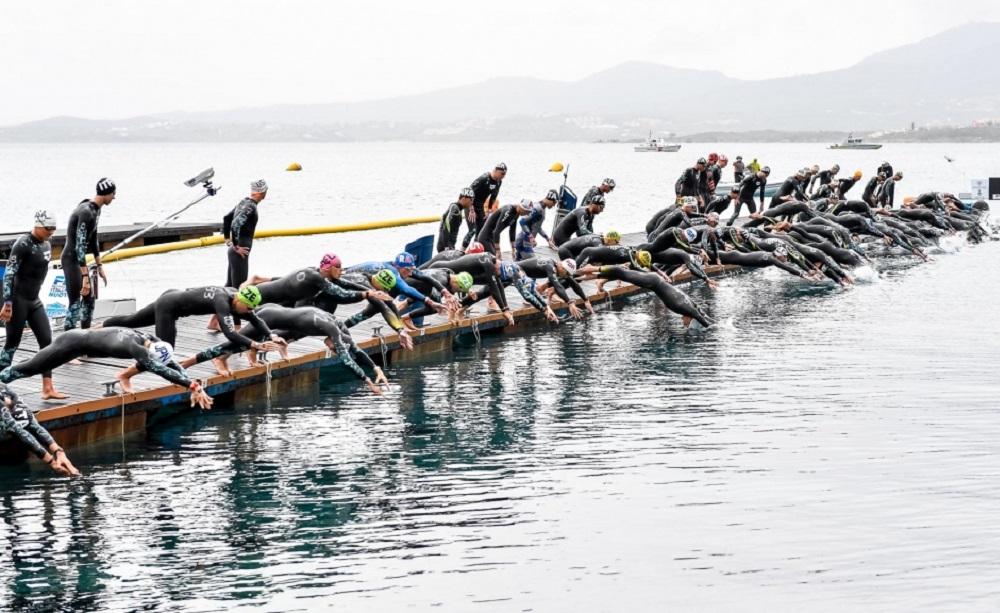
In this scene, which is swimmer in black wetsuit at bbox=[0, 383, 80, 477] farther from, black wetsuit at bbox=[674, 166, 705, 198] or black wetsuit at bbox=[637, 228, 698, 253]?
black wetsuit at bbox=[674, 166, 705, 198]

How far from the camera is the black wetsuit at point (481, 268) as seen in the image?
2392cm

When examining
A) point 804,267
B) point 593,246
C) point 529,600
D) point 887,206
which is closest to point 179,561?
point 529,600

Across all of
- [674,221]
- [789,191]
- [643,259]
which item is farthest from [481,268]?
[789,191]

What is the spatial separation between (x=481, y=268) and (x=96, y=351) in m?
9.58

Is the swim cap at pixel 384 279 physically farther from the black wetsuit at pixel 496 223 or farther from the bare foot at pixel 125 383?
the black wetsuit at pixel 496 223

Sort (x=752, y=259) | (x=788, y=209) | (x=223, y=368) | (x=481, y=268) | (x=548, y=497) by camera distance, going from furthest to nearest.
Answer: (x=788, y=209) < (x=752, y=259) < (x=481, y=268) < (x=223, y=368) < (x=548, y=497)

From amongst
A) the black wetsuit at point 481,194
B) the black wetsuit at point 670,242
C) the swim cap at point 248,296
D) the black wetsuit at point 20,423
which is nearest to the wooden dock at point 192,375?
the black wetsuit at point 20,423

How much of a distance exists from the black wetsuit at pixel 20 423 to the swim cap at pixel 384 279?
274 inches

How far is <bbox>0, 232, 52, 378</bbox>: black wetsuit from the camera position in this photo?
1588 centimetres

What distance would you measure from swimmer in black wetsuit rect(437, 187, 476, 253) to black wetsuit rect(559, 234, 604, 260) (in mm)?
3405

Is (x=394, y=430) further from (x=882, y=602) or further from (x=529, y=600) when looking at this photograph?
(x=882, y=602)

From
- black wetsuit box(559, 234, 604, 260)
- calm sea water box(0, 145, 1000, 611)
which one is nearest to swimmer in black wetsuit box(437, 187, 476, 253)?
calm sea water box(0, 145, 1000, 611)

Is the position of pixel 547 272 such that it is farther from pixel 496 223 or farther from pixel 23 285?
pixel 23 285

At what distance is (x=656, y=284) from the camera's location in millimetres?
27031
